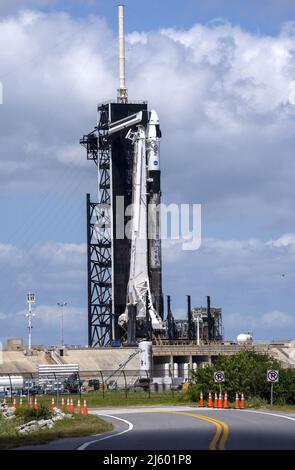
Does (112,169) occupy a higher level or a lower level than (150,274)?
higher

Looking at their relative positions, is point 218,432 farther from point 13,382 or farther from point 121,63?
point 121,63

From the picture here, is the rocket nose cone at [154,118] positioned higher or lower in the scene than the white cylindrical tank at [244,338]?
higher

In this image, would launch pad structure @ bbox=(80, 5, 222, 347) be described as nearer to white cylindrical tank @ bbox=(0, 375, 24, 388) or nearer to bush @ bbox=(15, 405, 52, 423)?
white cylindrical tank @ bbox=(0, 375, 24, 388)

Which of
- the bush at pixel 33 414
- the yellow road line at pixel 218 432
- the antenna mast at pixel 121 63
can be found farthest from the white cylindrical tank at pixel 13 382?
the antenna mast at pixel 121 63

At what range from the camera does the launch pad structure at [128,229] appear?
126m

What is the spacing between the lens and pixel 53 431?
38.7 metres

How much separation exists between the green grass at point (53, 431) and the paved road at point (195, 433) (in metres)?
0.82

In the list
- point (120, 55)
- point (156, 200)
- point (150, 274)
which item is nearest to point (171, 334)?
point (150, 274)

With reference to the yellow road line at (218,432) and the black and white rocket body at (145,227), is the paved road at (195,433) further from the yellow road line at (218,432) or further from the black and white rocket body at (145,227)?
the black and white rocket body at (145,227)

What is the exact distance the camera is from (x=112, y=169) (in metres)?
129

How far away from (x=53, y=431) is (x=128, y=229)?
9143cm
